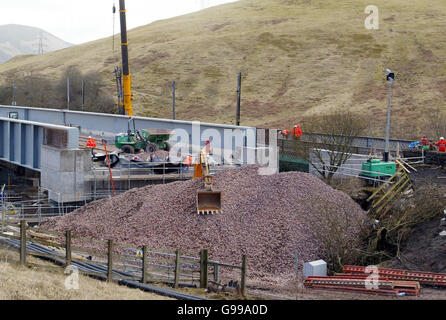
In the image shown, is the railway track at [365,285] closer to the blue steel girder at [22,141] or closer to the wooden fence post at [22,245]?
the wooden fence post at [22,245]

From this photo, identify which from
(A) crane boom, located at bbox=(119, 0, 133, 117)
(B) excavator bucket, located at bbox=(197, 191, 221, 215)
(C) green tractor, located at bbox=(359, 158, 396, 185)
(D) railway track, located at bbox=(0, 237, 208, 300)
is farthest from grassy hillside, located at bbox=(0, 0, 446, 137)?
(D) railway track, located at bbox=(0, 237, 208, 300)

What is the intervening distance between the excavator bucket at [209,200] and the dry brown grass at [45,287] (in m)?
7.48

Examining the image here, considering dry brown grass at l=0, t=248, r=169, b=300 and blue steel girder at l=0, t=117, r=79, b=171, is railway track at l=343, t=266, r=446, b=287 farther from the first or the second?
blue steel girder at l=0, t=117, r=79, b=171

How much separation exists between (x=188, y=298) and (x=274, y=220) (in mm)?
7657

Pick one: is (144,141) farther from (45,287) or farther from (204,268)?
(45,287)

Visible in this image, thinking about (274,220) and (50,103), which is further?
(50,103)

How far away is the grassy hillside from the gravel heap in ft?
116

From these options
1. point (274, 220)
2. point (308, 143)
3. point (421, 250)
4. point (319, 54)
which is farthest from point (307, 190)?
point (319, 54)

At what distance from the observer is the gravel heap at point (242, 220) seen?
1777 centimetres

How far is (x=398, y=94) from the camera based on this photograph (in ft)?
225

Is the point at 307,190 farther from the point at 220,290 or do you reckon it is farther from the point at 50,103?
the point at 50,103

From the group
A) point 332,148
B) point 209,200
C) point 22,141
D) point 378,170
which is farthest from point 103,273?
point 22,141

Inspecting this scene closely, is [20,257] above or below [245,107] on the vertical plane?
below

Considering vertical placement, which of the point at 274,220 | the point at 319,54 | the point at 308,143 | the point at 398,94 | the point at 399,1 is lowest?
the point at 274,220
